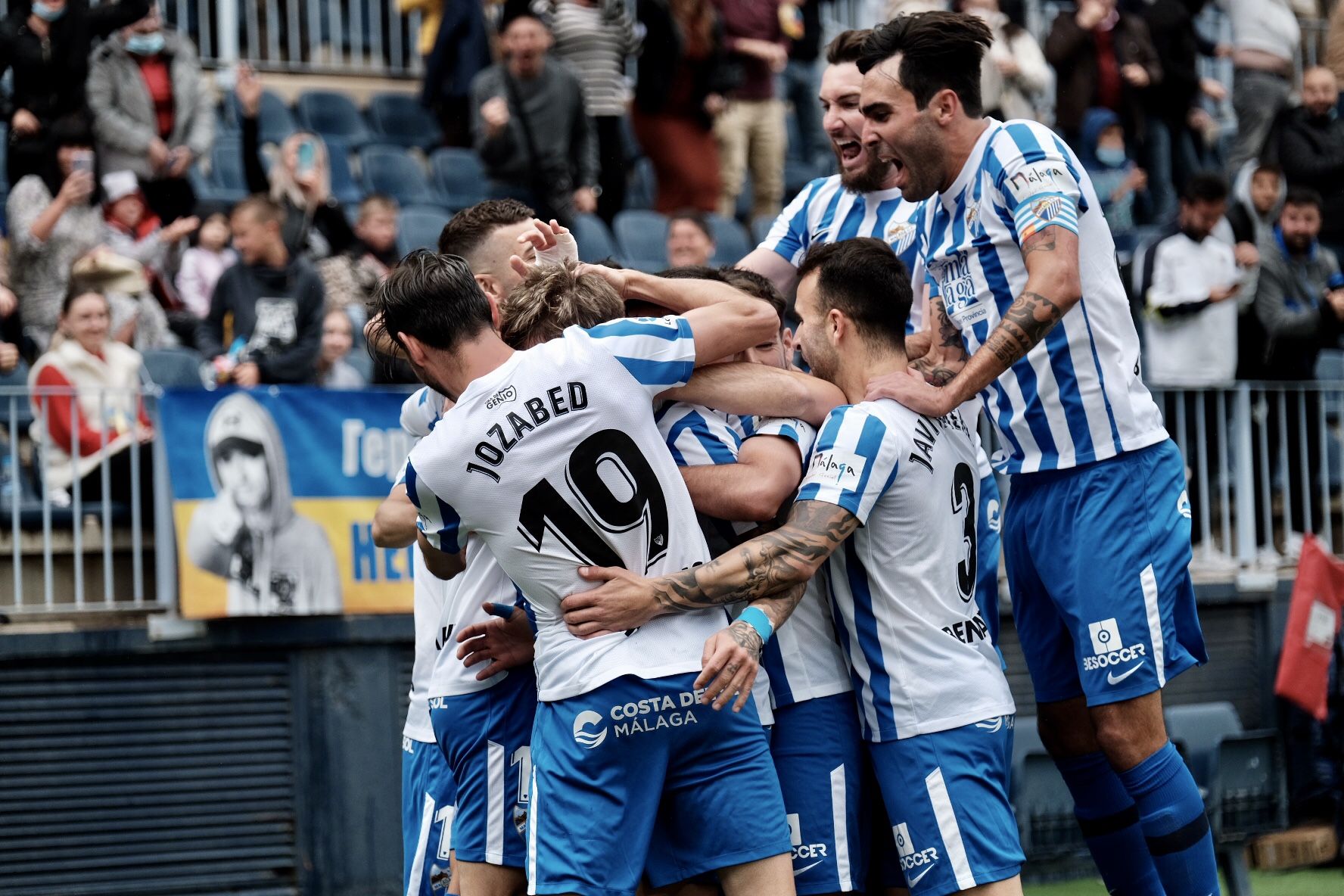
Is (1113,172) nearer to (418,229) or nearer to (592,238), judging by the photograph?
(592,238)

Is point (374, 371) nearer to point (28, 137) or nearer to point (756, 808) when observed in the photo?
point (28, 137)

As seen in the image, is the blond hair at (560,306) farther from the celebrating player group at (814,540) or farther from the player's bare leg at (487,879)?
the player's bare leg at (487,879)

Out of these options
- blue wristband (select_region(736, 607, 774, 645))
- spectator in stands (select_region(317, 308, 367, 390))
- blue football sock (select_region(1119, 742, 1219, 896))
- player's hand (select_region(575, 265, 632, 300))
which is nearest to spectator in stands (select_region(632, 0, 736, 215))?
spectator in stands (select_region(317, 308, 367, 390))

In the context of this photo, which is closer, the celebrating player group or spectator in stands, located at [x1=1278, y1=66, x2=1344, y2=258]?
the celebrating player group

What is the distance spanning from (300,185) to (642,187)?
4081 mm

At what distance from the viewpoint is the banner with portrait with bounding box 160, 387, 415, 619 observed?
7.68 m

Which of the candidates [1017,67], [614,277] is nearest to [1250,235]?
[1017,67]

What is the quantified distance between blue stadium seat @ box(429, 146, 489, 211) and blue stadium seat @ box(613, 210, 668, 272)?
1.41 m

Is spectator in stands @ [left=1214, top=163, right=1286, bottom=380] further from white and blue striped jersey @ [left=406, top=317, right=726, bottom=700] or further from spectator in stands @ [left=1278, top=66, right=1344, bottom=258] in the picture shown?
white and blue striped jersey @ [left=406, top=317, right=726, bottom=700]

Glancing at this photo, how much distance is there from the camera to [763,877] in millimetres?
3924

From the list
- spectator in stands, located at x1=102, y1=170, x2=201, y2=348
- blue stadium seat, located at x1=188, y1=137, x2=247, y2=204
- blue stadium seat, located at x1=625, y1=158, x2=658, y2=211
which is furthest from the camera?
blue stadium seat, located at x1=625, y1=158, x2=658, y2=211

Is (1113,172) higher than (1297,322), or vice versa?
(1113,172)

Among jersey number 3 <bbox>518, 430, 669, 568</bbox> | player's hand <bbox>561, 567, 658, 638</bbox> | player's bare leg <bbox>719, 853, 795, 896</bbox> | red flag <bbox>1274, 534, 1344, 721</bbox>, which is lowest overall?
red flag <bbox>1274, 534, 1344, 721</bbox>

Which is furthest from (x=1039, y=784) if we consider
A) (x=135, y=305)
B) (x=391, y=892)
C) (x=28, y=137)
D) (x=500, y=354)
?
(x=28, y=137)
